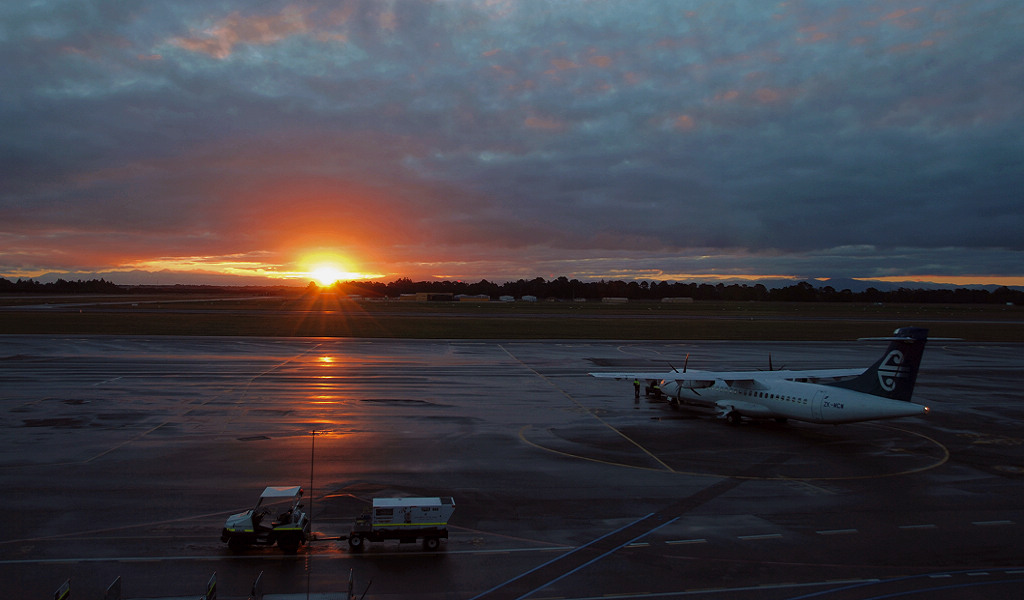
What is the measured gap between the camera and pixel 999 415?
119 feet

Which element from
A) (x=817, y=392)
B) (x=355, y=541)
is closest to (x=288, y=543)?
(x=355, y=541)

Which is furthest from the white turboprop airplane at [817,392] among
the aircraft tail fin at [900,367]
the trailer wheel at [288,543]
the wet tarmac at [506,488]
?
the trailer wheel at [288,543]

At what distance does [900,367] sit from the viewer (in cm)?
2761

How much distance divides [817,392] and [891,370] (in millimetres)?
3439

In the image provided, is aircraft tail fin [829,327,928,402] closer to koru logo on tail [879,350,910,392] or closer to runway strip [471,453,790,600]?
koru logo on tail [879,350,910,392]

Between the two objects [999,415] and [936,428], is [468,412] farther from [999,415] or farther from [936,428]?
[999,415]

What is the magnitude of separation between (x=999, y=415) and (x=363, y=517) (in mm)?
39226

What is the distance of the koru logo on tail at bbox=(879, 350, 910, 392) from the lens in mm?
27609

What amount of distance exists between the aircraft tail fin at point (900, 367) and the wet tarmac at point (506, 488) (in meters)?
3.03

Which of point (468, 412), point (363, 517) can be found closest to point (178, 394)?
point (468, 412)

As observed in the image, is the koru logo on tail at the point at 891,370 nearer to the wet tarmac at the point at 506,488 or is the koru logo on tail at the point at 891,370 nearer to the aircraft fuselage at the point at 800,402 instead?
the aircraft fuselage at the point at 800,402

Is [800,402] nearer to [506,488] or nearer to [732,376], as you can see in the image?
[732,376]

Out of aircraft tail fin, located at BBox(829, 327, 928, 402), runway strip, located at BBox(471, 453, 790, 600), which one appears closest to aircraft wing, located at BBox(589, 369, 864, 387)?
aircraft tail fin, located at BBox(829, 327, 928, 402)

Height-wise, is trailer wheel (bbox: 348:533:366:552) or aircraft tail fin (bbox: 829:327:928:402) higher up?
aircraft tail fin (bbox: 829:327:928:402)
